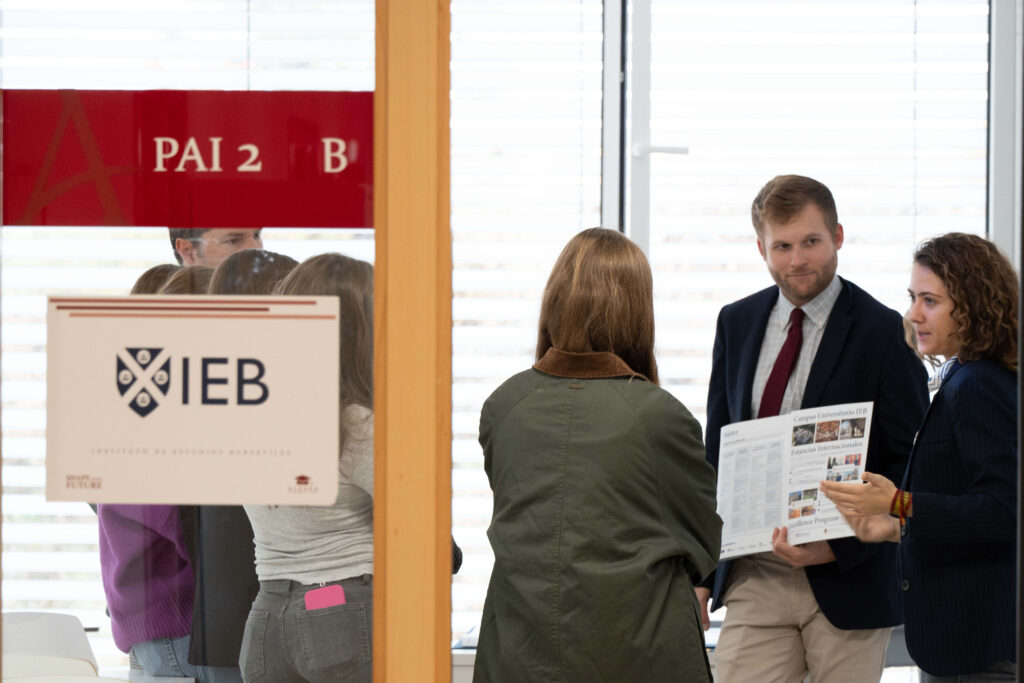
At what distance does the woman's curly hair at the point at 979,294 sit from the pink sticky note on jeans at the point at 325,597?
4.97 ft

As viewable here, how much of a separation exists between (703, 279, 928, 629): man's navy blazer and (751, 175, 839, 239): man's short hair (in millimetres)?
199

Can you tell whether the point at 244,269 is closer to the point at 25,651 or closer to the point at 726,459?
the point at 25,651

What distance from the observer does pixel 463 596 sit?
3.36 m

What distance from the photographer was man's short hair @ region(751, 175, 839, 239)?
2662mm

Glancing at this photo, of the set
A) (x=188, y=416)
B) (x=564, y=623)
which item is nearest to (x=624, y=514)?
(x=564, y=623)

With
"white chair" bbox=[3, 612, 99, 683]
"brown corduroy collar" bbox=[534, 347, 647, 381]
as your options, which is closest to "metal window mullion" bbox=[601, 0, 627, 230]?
"brown corduroy collar" bbox=[534, 347, 647, 381]

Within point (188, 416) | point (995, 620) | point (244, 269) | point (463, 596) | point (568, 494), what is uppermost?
point (244, 269)

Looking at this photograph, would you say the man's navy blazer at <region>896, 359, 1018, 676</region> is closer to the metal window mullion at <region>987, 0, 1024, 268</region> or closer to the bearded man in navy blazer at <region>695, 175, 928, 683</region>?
the bearded man in navy blazer at <region>695, 175, 928, 683</region>

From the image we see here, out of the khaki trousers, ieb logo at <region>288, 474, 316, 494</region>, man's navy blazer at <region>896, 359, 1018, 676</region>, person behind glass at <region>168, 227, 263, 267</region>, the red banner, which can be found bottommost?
the khaki trousers

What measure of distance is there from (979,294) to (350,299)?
153 cm

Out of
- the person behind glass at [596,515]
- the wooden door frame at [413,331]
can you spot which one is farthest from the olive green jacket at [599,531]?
the wooden door frame at [413,331]

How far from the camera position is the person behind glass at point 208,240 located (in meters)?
1.36

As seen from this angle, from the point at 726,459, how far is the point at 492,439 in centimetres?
83

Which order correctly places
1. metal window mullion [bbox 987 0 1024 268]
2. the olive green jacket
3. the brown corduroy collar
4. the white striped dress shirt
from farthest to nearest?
metal window mullion [bbox 987 0 1024 268]
the white striped dress shirt
the brown corduroy collar
the olive green jacket
